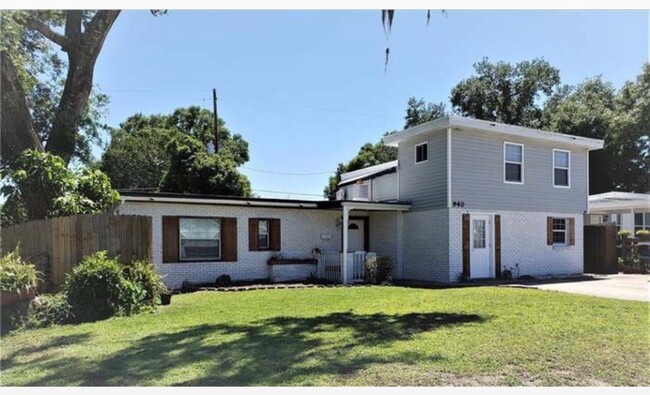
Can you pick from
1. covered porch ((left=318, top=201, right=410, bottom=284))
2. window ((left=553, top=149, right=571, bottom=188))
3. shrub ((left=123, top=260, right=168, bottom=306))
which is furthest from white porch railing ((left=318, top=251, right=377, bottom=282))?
shrub ((left=123, top=260, right=168, bottom=306))

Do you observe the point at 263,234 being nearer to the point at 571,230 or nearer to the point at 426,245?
the point at 426,245

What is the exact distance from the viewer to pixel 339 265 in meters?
16.7

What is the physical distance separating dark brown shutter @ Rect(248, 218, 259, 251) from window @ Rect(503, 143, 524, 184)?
8.26m

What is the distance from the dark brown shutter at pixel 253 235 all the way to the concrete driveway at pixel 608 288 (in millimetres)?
8060

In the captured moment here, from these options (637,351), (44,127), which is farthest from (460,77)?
(637,351)

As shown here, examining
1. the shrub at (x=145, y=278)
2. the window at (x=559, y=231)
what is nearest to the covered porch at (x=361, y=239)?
the window at (x=559, y=231)

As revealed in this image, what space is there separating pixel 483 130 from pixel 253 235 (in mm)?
7930

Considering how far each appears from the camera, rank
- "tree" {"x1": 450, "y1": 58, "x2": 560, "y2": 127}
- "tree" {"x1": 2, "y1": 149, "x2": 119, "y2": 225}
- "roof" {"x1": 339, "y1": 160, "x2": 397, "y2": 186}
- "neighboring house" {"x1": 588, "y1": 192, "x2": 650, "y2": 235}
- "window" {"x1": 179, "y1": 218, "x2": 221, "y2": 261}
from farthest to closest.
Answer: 1. "tree" {"x1": 450, "y1": 58, "x2": 560, "y2": 127}
2. "neighboring house" {"x1": 588, "y1": 192, "x2": 650, "y2": 235}
3. "roof" {"x1": 339, "y1": 160, "x2": 397, "y2": 186}
4. "window" {"x1": 179, "y1": 218, "x2": 221, "y2": 261}
5. "tree" {"x1": 2, "y1": 149, "x2": 119, "y2": 225}

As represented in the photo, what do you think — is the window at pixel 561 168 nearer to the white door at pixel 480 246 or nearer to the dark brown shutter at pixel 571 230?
the dark brown shutter at pixel 571 230

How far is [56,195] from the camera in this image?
38.5 ft

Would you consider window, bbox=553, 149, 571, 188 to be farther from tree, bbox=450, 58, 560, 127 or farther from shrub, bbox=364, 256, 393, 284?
tree, bbox=450, 58, 560, 127

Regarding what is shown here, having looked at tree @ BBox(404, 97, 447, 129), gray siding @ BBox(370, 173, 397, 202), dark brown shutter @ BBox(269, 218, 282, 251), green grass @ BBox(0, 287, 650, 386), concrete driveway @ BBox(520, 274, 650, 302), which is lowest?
concrete driveway @ BBox(520, 274, 650, 302)

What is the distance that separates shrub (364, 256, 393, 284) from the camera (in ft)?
53.6

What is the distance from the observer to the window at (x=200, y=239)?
15.1 metres
